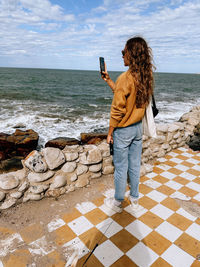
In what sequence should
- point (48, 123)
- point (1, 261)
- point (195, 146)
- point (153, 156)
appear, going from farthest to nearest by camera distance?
point (48, 123)
point (195, 146)
point (153, 156)
point (1, 261)

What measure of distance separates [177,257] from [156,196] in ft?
3.72

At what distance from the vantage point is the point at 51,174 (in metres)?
3.14

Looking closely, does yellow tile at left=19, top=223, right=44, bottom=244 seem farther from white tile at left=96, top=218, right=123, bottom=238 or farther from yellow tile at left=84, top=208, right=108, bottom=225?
white tile at left=96, top=218, right=123, bottom=238

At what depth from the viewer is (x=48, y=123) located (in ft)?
43.2

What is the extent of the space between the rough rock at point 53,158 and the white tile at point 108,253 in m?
1.40

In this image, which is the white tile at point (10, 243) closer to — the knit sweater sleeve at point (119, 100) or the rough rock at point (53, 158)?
the rough rock at point (53, 158)

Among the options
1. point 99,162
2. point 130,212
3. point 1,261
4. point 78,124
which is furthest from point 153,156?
point 78,124

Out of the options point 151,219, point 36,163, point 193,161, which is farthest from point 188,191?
point 36,163

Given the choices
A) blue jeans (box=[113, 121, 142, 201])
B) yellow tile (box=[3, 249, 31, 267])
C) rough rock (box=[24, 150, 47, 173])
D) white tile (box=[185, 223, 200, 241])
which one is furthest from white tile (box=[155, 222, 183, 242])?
rough rock (box=[24, 150, 47, 173])

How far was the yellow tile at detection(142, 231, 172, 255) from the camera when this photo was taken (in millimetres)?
2279

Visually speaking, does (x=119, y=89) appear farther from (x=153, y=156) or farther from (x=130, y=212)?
(x=153, y=156)

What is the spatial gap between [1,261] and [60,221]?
0.82 m

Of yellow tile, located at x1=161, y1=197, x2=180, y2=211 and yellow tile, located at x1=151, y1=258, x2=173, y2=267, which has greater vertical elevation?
yellow tile, located at x1=161, y1=197, x2=180, y2=211

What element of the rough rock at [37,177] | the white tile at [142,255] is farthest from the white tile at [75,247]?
the rough rock at [37,177]
